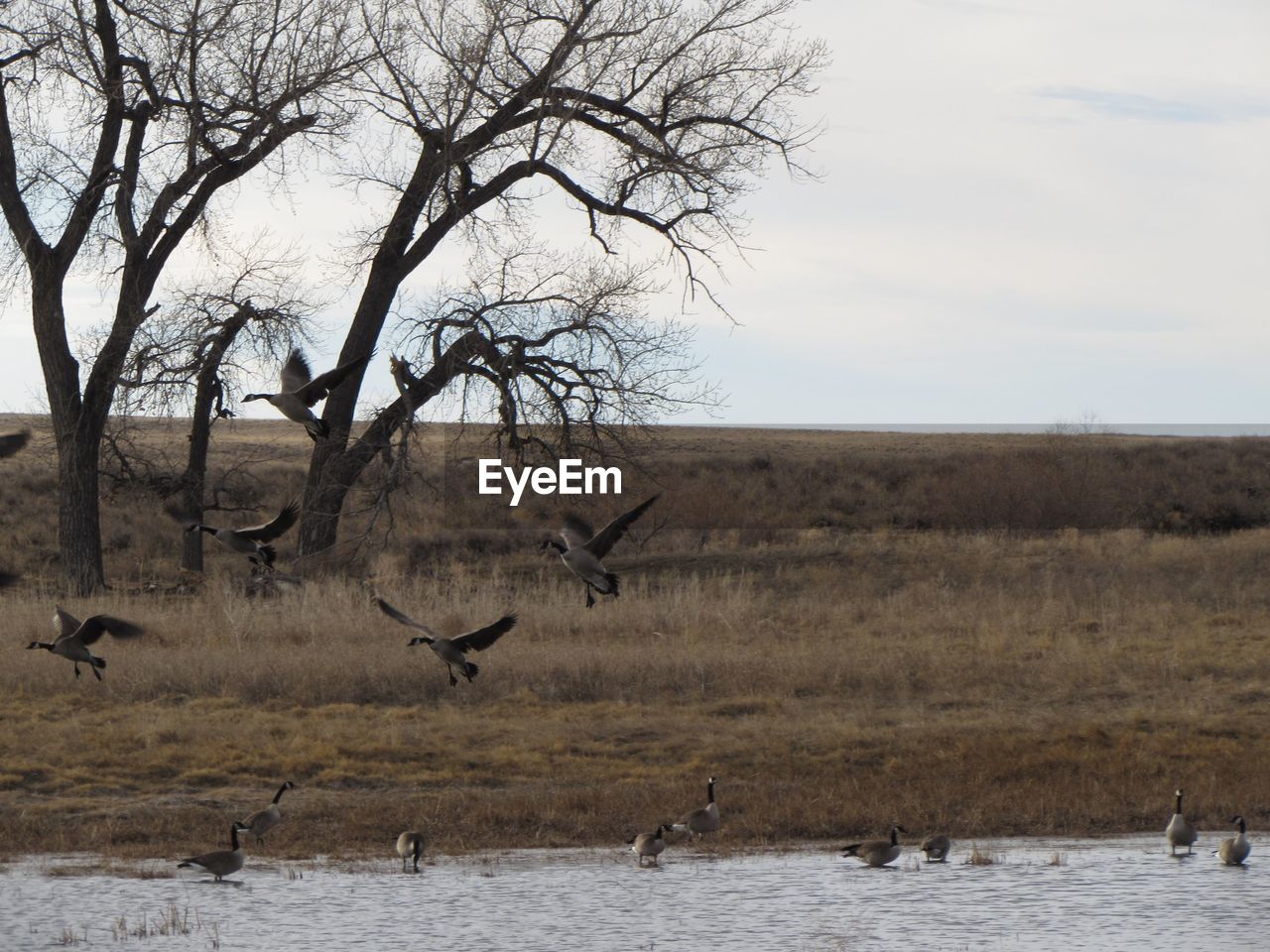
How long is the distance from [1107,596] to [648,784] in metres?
14.1

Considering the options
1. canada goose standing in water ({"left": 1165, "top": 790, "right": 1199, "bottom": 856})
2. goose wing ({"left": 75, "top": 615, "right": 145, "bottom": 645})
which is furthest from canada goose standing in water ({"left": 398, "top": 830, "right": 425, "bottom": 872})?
canada goose standing in water ({"left": 1165, "top": 790, "right": 1199, "bottom": 856})

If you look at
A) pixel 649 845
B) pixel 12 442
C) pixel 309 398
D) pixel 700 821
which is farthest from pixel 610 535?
pixel 12 442

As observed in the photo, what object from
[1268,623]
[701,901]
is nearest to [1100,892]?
[701,901]

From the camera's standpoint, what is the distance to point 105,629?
33.0 feet

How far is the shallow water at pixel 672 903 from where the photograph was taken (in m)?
9.47

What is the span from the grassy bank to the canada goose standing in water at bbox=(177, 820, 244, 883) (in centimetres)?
102

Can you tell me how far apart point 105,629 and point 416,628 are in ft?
6.83

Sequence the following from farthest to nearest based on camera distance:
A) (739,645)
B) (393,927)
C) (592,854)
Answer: (739,645) → (592,854) → (393,927)

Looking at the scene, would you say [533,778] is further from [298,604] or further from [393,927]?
[298,604]

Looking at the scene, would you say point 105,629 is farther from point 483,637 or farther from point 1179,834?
point 1179,834

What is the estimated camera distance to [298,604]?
2291 centimetres

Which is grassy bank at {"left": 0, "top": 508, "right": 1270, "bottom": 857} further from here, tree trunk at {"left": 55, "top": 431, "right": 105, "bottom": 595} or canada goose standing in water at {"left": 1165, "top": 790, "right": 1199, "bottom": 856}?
tree trunk at {"left": 55, "top": 431, "right": 105, "bottom": 595}

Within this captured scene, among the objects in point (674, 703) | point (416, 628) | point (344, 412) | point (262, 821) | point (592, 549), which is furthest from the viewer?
point (344, 412)

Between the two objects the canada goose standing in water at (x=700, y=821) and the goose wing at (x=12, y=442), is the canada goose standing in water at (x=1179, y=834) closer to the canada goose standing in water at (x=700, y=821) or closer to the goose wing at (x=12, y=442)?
the canada goose standing in water at (x=700, y=821)
